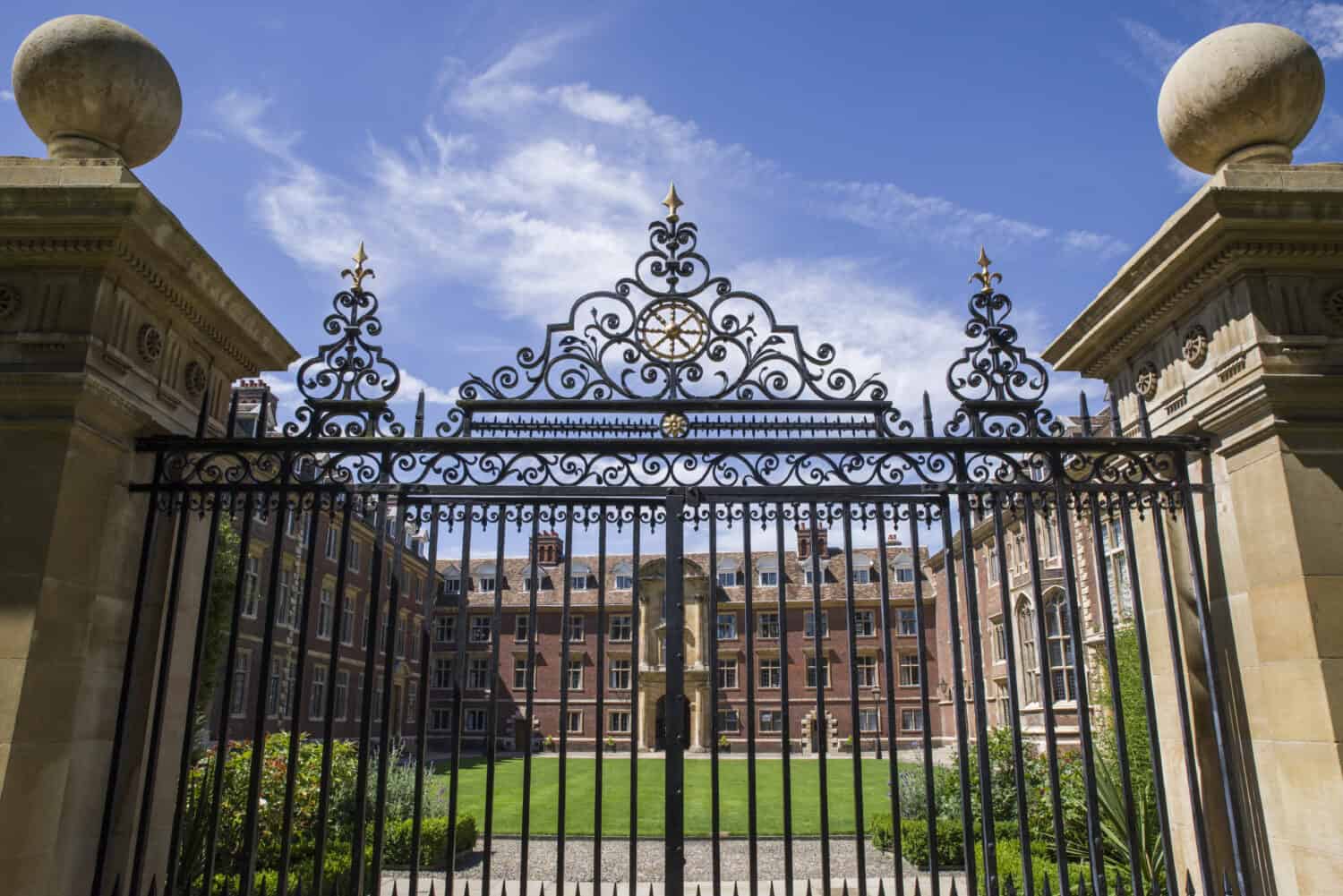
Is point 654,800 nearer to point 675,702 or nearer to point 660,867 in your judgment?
point 660,867

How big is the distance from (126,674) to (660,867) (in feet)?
37.1

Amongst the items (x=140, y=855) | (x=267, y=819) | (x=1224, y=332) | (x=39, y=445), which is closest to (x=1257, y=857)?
(x=1224, y=332)

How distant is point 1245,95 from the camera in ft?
15.2

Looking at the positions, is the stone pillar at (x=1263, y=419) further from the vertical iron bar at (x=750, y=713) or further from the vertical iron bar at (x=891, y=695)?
the vertical iron bar at (x=750, y=713)

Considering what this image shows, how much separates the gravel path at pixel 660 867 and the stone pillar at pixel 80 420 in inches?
328

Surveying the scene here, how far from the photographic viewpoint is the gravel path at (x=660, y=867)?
1277 cm

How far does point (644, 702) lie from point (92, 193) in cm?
4288

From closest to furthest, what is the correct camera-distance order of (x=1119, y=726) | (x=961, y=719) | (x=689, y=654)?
(x=1119, y=726) < (x=961, y=719) < (x=689, y=654)

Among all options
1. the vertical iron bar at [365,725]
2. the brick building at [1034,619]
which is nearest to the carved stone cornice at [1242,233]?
the vertical iron bar at [365,725]

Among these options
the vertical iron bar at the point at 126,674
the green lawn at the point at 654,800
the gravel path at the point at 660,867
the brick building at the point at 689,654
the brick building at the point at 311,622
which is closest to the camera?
the vertical iron bar at the point at 126,674

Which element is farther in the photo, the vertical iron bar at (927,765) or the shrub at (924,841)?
the shrub at (924,841)

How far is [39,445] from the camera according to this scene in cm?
425

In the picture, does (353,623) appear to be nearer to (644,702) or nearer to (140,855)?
(644,702)

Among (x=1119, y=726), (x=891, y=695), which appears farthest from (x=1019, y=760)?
(x=891, y=695)
